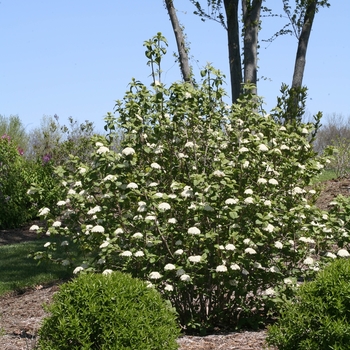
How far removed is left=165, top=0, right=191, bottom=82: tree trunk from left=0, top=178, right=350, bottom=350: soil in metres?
5.05

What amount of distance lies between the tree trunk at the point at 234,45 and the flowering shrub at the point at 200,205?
4376 mm

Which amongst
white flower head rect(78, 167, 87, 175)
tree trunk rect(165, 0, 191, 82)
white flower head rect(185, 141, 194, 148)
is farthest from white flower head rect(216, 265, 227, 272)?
tree trunk rect(165, 0, 191, 82)

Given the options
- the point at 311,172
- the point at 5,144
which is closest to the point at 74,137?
the point at 5,144

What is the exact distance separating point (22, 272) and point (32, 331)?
3.43 metres

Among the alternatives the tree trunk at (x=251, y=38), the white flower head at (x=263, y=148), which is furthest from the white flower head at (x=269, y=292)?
the tree trunk at (x=251, y=38)

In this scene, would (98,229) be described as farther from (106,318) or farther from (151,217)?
(106,318)

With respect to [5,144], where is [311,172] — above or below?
below

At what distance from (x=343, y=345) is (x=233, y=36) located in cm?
748

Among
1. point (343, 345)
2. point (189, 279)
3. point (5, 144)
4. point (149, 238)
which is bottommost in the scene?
point (343, 345)

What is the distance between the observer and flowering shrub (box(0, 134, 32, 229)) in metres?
14.4

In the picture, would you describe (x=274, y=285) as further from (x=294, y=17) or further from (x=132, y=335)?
(x=294, y=17)

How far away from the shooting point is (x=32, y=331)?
550 cm

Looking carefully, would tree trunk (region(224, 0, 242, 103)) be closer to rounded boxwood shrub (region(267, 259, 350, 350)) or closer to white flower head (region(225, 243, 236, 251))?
white flower head (region(225, 243, 236, 251))

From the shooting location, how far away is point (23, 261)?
9.64 meters
